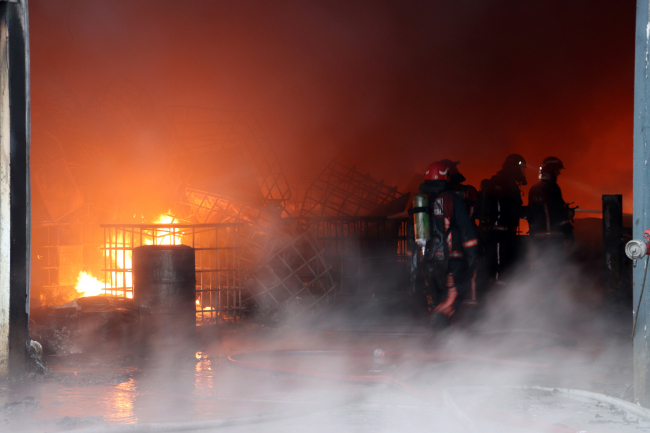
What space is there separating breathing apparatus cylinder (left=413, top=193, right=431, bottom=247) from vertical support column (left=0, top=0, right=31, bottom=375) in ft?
12.6

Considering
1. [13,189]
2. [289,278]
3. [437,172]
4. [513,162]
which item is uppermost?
[513,162]

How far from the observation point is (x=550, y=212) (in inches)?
348

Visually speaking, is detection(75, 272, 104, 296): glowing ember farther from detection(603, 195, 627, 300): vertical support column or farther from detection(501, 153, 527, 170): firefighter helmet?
detection(603, 195, 627, 300): vertical support column

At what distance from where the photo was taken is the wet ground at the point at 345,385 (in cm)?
371

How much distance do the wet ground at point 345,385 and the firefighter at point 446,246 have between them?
0.45 meters

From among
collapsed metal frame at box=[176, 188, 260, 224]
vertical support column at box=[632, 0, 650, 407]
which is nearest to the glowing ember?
collapsed metal frame at box=[176, 188, 260, 224]

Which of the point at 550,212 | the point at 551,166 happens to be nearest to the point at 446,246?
the point at 550,212

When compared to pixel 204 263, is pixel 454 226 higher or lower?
higher

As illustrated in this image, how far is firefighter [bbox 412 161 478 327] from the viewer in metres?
6.46

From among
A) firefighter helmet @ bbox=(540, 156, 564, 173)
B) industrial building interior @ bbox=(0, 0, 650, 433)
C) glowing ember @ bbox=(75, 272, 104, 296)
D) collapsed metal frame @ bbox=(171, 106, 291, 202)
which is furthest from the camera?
collapsed metal frame @ bbox=(171, 106, 291, 202)

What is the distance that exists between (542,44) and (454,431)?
1389cm

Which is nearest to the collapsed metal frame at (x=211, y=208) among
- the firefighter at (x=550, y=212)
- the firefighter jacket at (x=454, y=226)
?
the firefighter jacket at (x=454, y=226)

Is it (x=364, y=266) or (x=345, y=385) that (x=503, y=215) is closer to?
(x=364, y=266)

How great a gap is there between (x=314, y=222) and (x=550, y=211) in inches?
151
